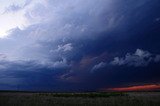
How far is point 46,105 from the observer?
Answer: 26.2m

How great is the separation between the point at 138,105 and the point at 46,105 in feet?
27.6

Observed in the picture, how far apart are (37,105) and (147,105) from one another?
995 cm

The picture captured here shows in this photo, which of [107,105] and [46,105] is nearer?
[46,105]

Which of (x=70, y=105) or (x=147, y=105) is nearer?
(x=147, y=105)

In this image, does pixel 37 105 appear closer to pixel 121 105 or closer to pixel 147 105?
pixel 121 105

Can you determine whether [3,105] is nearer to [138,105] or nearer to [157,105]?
[138,105]

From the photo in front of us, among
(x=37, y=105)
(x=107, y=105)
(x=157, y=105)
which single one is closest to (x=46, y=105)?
(x=37, y=105)

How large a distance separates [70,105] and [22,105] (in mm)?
5375

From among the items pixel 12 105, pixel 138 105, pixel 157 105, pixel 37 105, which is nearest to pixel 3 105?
pixel 12 105

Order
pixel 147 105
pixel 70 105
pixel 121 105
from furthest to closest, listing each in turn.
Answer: pixel 70 105
pixel 121 105
pixel 147 105

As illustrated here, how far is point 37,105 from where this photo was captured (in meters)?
26.0

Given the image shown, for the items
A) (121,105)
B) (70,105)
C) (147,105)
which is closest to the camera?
(147,105)

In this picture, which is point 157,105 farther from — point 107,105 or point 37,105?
point 37,105

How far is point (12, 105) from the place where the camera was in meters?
26.4
